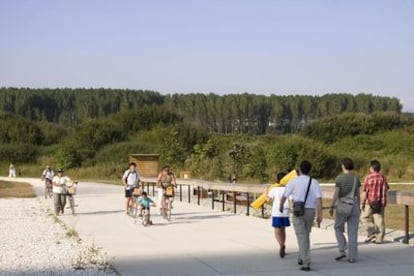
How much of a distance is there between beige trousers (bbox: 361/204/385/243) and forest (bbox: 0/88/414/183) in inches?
1052

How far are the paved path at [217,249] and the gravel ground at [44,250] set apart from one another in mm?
373

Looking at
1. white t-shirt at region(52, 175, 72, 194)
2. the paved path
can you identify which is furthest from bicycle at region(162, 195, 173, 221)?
white t-shirt at region(52, 175, 72, 194)

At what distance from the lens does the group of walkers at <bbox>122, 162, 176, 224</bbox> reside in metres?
17.8

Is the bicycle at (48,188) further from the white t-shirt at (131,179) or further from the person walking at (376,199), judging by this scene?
the person walking at (376,199)

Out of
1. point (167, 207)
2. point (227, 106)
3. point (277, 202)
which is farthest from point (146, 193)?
point (227, 106)

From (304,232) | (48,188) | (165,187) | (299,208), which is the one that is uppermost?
(299,208)

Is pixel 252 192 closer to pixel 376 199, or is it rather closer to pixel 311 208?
pixel 376 199

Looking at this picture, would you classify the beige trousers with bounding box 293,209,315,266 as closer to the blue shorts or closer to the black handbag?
the black handbag

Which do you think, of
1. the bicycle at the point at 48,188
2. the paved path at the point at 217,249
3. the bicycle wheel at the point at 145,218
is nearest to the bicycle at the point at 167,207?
the paved path at the point at 217,249

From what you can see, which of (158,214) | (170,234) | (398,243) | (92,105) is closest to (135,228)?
(170,234)

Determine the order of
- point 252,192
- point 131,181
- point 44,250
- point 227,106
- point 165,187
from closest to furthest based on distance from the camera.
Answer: point 44,250 → point 165,187 → point 131,181 → point 252,192 → point 227,106

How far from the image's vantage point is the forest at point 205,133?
45562 millimetres

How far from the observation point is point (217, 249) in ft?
41.7

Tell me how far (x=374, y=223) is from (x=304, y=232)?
11.1 feet
